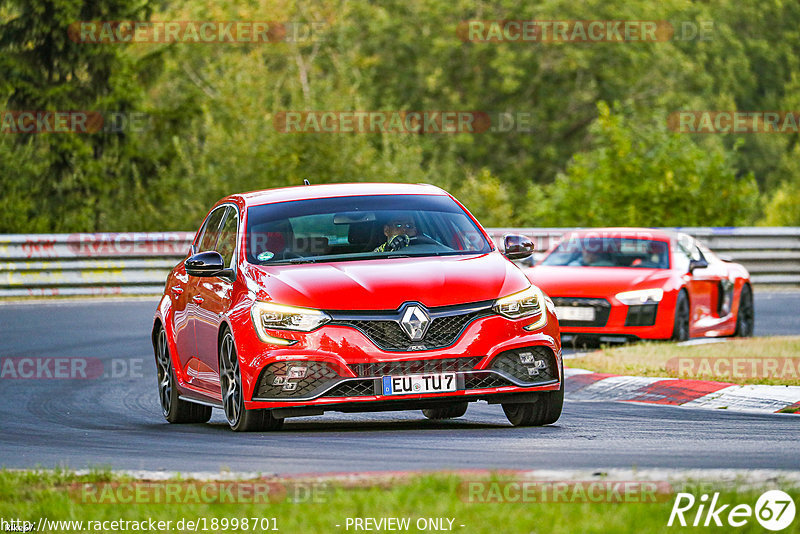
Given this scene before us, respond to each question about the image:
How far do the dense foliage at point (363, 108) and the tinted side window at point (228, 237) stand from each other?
2149 centimetres

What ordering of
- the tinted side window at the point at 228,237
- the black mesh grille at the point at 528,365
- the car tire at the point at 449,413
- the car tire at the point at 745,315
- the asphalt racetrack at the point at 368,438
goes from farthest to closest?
the car tire at the point at 745,315 < the car tire at the point at 449,413 < the tinted side window at the point at 228,237 < the black mesh grille at the point at 528,365 < the asphalt racetrack at the point at 368,438

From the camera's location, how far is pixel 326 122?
3653cm

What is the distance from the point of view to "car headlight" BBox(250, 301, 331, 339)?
9.64 meters

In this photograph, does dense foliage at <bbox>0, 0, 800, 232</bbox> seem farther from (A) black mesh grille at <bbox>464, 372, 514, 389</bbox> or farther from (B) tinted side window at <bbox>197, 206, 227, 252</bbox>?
(A) black mesh grille at <bbox>464, 372, 514, 389</bbox>

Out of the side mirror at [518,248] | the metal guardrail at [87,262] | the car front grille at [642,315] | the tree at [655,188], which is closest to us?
the side mirror at [518,248]

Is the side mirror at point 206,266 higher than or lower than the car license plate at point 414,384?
higher

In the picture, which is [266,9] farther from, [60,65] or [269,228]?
[269,228]

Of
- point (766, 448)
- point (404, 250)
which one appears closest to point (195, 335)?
point (404, 250)

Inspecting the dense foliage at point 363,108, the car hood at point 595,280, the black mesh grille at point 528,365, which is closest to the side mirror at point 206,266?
the black mesh grille at point 528,365

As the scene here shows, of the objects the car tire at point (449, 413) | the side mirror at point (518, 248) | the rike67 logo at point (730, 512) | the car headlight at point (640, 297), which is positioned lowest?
the car tire at point (449, 413)

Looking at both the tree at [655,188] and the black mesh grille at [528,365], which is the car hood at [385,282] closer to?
the black mesh grille at [528,365]

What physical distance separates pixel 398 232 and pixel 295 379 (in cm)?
156

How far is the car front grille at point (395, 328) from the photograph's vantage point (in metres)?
9.57

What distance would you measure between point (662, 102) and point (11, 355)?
45677mm
